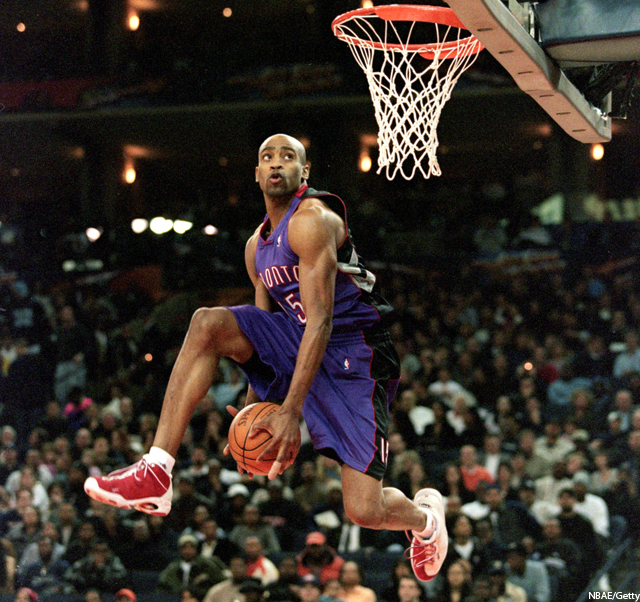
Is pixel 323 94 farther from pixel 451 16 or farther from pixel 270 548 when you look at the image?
pixel 451 16

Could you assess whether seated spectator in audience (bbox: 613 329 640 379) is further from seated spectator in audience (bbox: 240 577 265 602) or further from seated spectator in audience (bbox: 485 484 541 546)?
seated spectator in audience (bbox: 240 577 265 602)

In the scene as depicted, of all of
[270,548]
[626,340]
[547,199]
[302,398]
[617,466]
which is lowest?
[270,548]

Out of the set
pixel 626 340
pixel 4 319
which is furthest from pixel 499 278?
pixel 4 319

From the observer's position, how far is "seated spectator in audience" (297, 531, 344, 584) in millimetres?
7395

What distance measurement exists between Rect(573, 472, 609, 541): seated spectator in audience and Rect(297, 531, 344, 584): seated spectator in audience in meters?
2.08

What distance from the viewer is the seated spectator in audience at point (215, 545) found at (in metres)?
7.73

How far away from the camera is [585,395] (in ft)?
28.9

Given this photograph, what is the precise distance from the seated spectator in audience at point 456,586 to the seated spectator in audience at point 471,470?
88 cm

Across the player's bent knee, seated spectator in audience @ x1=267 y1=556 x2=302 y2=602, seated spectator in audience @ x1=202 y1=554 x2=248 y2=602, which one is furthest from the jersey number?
seated spectator in audience @ x1=202 y1=554 x2=248 y2=602

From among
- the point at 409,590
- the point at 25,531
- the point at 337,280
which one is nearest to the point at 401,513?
the point at 337,280

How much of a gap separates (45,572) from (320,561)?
2.47 meters

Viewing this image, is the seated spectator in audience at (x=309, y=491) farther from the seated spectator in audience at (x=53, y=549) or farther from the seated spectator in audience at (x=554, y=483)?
the seated spectator in audience at (x=53, y=549)

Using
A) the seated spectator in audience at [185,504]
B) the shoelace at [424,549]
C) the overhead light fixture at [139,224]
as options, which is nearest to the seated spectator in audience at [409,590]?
the seated spectator in audience at [185,504]

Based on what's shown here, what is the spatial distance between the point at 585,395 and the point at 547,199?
2.74 m
